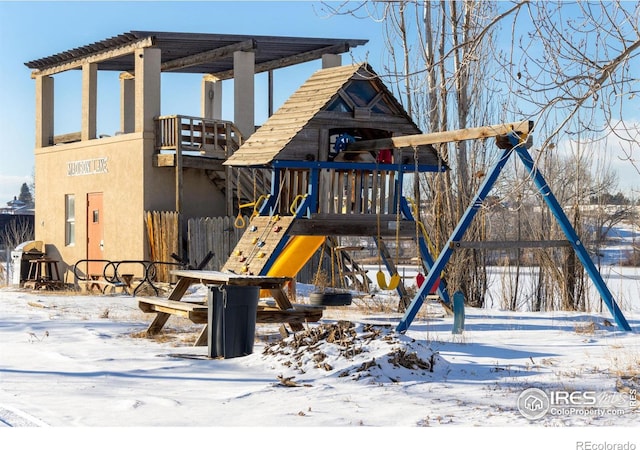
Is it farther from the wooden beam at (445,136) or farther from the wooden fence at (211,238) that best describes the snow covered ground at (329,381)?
the wooden fence at (211,238)

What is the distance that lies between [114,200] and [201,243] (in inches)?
133

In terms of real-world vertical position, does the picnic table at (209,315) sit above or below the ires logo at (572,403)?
above

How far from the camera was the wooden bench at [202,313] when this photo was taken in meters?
12.1

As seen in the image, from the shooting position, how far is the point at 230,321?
11281 mm

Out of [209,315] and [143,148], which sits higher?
[143,148]

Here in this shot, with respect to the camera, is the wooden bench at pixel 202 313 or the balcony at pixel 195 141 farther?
the balcony at pixel 195 141

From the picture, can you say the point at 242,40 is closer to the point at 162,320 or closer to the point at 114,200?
the point at 114,200

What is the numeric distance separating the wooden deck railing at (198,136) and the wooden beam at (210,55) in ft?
6.73

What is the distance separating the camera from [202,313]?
12109mm

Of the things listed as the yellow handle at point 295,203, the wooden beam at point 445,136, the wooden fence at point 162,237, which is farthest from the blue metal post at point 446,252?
the wooden fence at point 162,237

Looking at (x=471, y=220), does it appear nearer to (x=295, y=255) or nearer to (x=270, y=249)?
(x=270, y=249)

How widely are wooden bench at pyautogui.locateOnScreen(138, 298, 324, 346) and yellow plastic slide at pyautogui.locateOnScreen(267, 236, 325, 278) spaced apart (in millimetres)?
1718

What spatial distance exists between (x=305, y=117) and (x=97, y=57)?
14085 millimetres

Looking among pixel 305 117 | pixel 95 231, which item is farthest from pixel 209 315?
pixel 95 231
